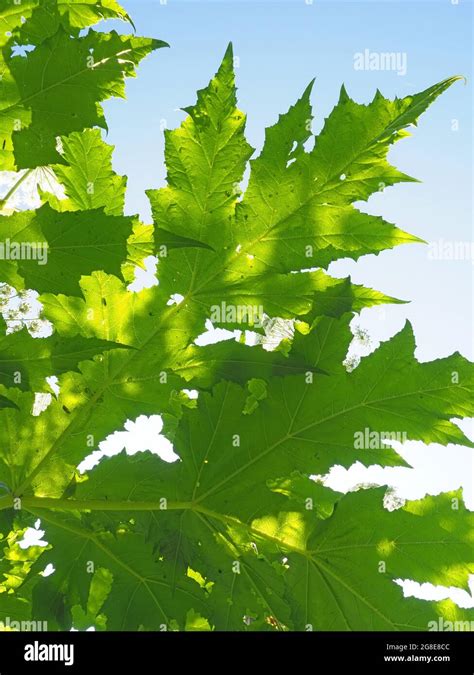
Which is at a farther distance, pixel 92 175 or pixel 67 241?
pixel 92 175

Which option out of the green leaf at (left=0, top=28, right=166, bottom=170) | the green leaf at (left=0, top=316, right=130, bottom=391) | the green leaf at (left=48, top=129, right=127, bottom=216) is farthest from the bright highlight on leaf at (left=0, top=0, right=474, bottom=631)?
the green leaf at (left=0, top=28, right=166, bottom=170)

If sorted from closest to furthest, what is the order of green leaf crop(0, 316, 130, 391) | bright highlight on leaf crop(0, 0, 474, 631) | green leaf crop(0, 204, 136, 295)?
1. green leaf crop(0, 204, 136, 295)
2. green leaf crop(0, 316, 130, 391)
3. bright highlight on leaf crop(0, 0, 474, 631)

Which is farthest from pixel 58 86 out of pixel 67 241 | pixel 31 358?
pixel 31 358

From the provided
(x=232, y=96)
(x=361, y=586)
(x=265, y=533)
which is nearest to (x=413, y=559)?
(x=361, y=586)
